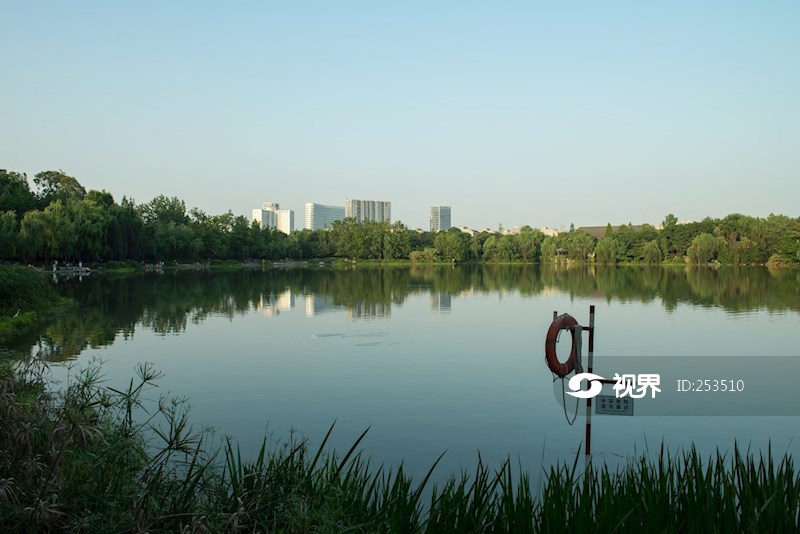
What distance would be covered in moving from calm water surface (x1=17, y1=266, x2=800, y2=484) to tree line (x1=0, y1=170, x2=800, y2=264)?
2376 cm

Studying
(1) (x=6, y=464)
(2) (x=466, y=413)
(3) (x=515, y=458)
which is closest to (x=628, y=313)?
(2) (x=466, y=413)

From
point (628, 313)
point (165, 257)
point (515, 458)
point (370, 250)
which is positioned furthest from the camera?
point (370, 250)

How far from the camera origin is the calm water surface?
10094mm

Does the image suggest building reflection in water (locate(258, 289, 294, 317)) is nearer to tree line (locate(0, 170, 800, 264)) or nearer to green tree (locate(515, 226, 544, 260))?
tree line (locate(0, 170, 800, 264))

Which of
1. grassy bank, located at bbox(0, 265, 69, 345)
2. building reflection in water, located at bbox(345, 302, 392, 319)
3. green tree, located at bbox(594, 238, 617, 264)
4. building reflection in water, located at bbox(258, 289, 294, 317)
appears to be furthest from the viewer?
green tree, located at bbox(594, 238, 617, 264)

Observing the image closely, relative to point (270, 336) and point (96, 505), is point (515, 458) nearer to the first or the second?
point (96, 505)

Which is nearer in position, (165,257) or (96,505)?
(96,505)

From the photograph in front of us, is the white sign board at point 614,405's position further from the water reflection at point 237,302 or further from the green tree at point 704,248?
the green tree at point 704,248

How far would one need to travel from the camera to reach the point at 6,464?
5.73 meters

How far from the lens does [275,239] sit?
102m

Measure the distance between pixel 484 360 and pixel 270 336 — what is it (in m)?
7.46

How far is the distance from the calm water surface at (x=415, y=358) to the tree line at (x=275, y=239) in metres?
23.8

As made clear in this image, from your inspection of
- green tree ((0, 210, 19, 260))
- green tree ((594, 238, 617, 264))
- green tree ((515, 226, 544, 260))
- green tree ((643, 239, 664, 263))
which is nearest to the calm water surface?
green tree ((0, 210, 19, 260))

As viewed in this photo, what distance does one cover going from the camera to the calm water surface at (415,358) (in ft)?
33.1
